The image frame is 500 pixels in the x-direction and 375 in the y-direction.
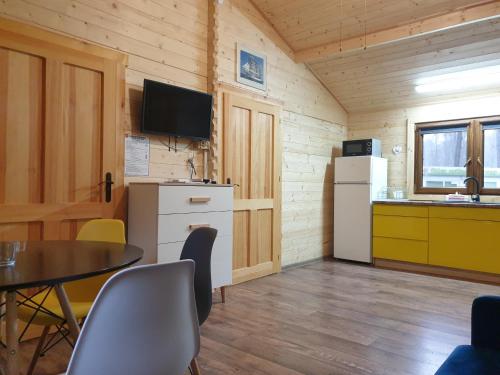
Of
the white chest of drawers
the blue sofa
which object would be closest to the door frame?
the white chest of drawers

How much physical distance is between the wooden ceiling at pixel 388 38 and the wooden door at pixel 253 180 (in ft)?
3.35

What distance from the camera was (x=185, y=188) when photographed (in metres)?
3.02

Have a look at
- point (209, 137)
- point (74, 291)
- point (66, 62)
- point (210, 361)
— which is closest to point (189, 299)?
point (74, 291)

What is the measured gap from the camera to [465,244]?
4324 millimetres

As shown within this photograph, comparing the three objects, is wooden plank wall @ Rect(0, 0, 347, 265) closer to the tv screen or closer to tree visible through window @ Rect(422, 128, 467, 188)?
the tv screen

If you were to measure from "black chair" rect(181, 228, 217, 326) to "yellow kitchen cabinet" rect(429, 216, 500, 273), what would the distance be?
3704 millimetres

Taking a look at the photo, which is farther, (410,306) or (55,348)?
(410,306)

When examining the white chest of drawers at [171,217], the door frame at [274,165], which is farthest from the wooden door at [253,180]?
the white chest of drawers at [171,217]

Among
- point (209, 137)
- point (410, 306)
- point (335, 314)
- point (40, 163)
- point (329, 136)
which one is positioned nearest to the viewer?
point (40, 163)

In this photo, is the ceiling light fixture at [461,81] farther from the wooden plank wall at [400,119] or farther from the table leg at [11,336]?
the table leg at [11,336]

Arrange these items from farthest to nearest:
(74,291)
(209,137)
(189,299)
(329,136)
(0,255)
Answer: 1. (329,136)
2. (209,137)
3. (74,291)
4. (0,255)
5. (189,299)

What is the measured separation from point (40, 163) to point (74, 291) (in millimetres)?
1078

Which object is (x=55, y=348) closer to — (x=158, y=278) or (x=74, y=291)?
(x=74, y=291)

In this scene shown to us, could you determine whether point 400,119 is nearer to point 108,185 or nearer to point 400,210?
point 400,210
